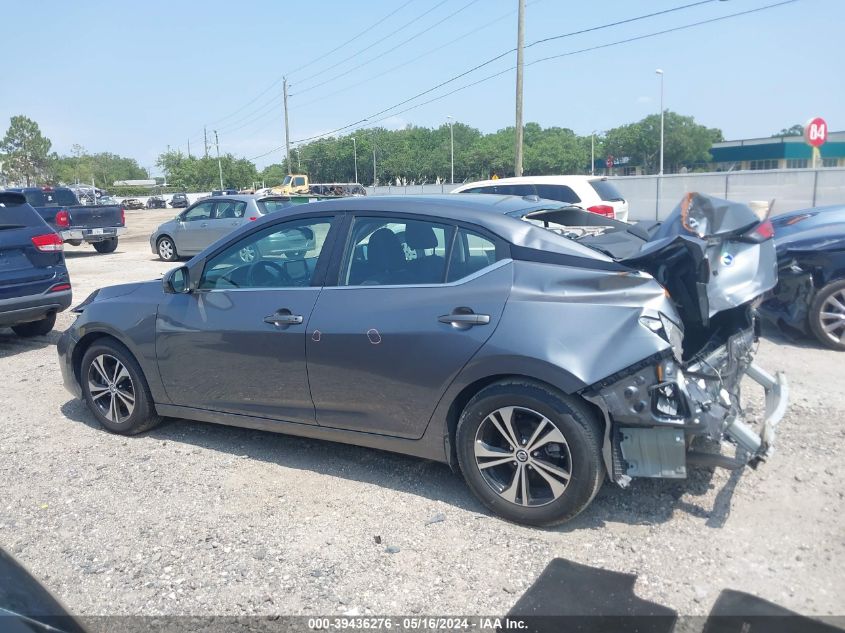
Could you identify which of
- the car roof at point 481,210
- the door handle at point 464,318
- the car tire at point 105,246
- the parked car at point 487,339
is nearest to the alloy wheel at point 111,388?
the parked car at point 487,339

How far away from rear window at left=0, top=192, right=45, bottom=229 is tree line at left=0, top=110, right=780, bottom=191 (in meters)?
65.1

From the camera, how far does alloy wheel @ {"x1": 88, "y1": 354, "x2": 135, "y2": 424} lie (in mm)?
5172

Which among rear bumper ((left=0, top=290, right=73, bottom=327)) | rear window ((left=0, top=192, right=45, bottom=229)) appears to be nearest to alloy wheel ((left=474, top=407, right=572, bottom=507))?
rear bumper ((left=0, top=290, right=73, bottom=327))

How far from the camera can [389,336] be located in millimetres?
3986

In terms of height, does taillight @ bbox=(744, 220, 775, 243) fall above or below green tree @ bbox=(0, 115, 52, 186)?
below

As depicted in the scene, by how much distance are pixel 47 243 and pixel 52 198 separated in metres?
13.2

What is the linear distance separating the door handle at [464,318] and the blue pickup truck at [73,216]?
56.3ft

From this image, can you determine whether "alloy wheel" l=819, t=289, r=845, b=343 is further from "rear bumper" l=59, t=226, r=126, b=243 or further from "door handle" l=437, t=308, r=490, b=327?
"rear bumper" l=59, t=226, r=126, b=243

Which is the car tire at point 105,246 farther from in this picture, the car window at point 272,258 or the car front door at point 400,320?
the car front door at point 400,320

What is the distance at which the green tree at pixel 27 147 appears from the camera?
100 m

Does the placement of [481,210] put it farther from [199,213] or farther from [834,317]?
[199,213]

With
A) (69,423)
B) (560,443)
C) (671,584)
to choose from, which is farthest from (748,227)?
(69,423)

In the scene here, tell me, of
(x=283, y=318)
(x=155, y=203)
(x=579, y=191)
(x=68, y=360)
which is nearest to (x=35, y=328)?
(x=68, y=360)

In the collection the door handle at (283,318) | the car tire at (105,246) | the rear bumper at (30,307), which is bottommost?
the car tire at (105,246)
